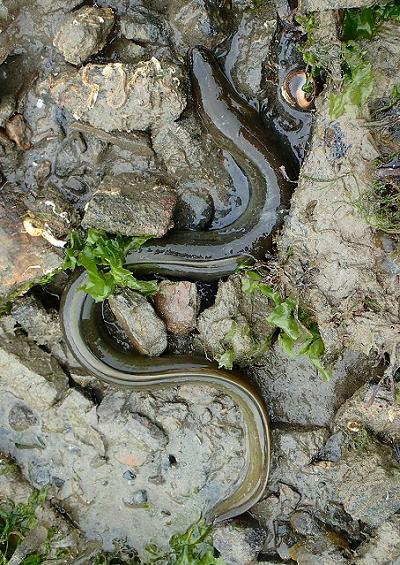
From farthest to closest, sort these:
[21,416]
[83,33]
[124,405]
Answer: [21,416] → [124,405] → [83,33]

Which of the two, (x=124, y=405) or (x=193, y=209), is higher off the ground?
(x=193, y=209)

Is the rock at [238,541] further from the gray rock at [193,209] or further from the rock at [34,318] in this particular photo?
the gray rock at [193,209]

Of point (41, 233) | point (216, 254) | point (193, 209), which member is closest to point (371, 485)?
point (216, 254)

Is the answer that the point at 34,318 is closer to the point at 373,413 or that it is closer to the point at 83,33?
the point at 83,33

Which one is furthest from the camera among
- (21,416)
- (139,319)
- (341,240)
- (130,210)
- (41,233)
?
(21,416)

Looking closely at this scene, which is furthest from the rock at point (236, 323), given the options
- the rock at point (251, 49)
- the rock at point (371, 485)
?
the rock at point (251, 49)

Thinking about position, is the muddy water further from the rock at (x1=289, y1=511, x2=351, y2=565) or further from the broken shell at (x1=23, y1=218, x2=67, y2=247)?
the rock at (x1=289, y1=511, x2=351, y2=565)

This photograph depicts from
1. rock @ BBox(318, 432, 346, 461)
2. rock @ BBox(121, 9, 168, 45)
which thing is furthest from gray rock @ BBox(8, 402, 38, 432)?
rock @ BBox(121, 9, 168, 45)
